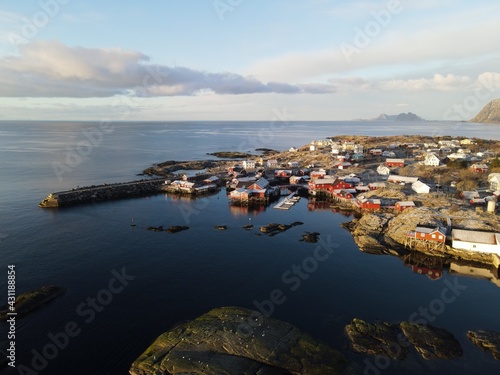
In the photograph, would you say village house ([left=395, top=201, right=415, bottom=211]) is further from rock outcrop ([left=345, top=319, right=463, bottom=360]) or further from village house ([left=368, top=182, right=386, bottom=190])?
rock outcrop ([left=345, top=319, right=463, bottom=360])


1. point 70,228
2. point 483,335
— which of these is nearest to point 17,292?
point 70,228

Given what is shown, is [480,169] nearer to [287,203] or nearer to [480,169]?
[480,169]

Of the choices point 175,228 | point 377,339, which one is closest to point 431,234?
point 377,339

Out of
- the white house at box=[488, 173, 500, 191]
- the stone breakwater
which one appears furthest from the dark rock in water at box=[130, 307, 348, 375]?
the white house at box=[488, 173, 500, 191]

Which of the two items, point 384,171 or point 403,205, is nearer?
point 403,205

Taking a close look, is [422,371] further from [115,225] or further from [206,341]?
[115,225]
